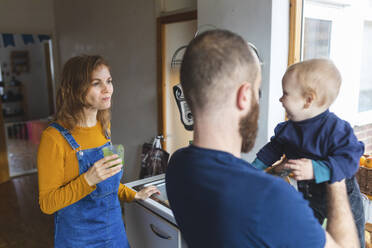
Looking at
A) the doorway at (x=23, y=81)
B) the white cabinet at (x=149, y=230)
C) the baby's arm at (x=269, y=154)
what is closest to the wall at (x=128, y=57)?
the white cabinet at (x=149, y=230)

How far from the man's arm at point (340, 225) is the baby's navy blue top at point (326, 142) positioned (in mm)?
88

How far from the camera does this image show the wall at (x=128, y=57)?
3312 mm

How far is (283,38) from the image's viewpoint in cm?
183

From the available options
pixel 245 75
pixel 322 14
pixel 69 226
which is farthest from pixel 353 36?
pixel 69 226

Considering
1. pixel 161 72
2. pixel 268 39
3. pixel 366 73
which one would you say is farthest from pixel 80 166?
pixel 366 73

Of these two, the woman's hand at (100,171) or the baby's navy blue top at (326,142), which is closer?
the baby's navy blue top at (326,142)

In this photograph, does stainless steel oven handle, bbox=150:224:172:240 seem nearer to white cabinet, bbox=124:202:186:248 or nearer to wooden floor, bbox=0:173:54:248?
white cabinet, bbox=124:202:186:248

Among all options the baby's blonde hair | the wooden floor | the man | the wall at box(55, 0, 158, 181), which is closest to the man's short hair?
the man

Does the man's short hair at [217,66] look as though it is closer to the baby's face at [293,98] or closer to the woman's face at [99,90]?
the baby's face at [293,98]

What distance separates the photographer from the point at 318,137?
1077 mm

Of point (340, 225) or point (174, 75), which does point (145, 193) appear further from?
point (174, 75)

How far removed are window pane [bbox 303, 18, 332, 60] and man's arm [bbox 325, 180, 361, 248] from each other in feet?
4.11

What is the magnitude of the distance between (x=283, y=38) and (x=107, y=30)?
108 inches

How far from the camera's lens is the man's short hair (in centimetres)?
71
